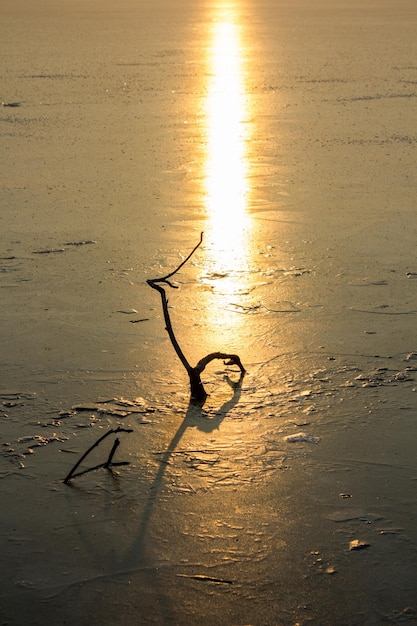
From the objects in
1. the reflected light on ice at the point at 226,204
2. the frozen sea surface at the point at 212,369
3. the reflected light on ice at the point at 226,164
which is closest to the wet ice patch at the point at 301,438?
the frozen sea surface at the point at 212,369

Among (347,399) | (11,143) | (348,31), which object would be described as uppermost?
(347,399)

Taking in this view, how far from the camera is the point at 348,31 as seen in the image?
12.3 metres

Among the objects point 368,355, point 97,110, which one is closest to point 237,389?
point 368,355

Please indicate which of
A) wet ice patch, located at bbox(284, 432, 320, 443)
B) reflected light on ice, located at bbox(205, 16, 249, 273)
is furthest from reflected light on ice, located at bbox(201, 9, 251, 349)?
wet ice patch, located at bbox(284, 432, 320, 443)

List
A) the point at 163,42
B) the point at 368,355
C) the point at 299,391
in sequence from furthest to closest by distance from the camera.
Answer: the point at 163,42 → the point at 368,355 → the point at 299,391

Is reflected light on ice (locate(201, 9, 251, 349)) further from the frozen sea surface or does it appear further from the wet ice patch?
the wet ice patch

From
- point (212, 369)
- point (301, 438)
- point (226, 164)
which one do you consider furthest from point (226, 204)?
point (301, 438)

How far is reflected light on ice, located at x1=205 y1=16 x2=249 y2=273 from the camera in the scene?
4121 millimetres

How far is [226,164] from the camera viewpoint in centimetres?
553

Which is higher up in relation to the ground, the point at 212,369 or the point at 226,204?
the point at 212,369

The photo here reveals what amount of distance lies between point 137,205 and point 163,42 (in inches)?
283

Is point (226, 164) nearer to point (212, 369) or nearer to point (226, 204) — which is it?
point (226, 204)

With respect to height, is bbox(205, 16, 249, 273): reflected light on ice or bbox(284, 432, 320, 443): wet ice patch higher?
bbox(284, 432, 320, 443): wet ice patch

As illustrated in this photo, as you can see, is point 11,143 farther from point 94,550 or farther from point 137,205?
point 94,550
